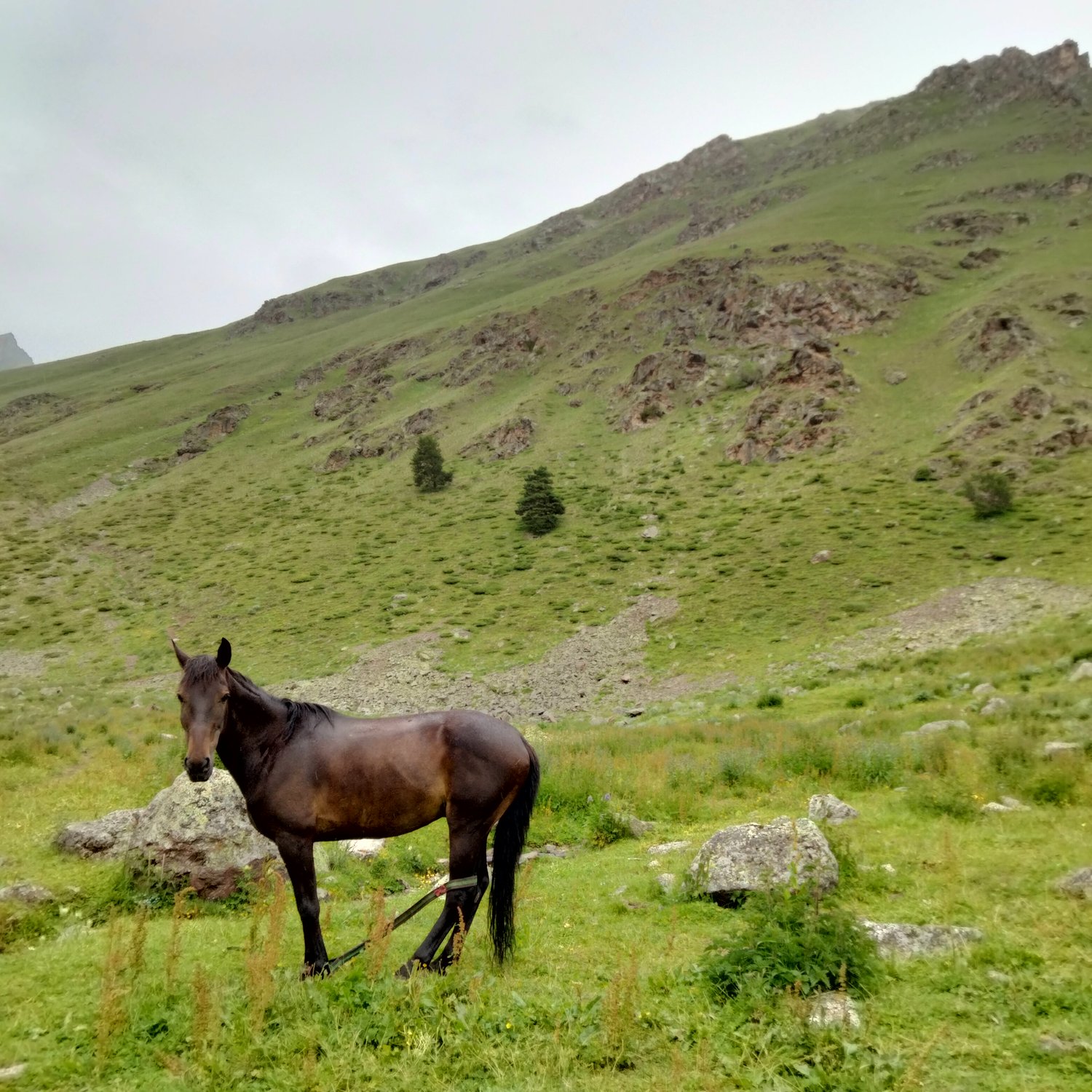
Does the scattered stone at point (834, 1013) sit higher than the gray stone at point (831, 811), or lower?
higher

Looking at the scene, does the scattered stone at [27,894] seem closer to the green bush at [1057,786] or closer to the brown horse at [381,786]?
the brown horse at [381,786]

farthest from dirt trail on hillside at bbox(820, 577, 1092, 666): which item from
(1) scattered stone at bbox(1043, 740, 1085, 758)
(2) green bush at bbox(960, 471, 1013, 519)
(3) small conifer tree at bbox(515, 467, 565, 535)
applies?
(3) small conifer tree at bbox(515, 467, 565, 535)

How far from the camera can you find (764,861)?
7.90 m

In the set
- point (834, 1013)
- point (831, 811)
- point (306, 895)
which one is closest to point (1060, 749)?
point (831, 811)

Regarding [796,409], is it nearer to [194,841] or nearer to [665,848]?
[665,848]

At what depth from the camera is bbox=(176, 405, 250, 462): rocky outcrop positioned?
97.2 m

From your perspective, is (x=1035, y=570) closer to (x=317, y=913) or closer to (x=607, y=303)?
(x=317, y=913)

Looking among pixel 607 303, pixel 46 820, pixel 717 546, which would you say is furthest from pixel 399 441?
pixel 46 820

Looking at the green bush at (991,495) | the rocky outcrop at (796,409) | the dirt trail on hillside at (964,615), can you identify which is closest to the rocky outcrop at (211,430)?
the rocky outcrop at (796,409)

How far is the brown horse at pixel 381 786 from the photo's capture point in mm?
6344

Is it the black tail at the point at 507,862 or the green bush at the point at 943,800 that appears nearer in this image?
the black tail at the point at 507,862

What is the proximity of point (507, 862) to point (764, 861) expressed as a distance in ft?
10.8

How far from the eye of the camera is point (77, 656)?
44688mm

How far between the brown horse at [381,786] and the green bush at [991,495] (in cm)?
4177
